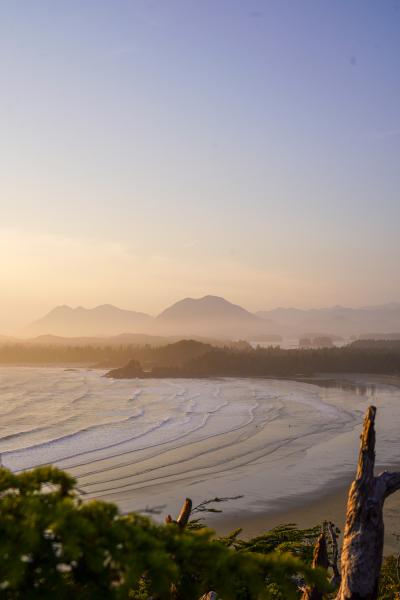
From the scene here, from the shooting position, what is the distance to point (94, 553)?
11.0ft

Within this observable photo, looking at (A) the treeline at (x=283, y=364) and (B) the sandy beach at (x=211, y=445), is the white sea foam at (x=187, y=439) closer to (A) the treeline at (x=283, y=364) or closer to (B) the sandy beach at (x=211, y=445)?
(B) the sandy beach at (x=211, y=445)

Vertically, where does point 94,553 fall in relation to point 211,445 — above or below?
above

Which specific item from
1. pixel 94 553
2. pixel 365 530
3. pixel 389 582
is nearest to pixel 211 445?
pixel 389 582

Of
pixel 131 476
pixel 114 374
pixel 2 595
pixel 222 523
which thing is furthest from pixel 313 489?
pixel 114 374

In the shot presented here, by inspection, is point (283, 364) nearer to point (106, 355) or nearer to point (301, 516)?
point (106, 355)

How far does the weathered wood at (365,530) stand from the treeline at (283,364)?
78.8 metres

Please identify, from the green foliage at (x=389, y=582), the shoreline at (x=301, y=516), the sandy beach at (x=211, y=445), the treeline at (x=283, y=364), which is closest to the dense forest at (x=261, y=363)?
the treeline at (x=283, y=364)

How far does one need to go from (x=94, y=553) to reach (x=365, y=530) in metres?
2.52

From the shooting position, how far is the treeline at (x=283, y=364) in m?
86.9

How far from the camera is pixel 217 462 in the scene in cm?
2800

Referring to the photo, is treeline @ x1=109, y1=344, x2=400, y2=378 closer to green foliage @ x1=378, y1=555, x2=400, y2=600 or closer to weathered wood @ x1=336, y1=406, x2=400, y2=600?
green foliage @ x1=378, y1=555, x2=400, y2=600

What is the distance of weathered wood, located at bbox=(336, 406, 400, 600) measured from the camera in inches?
189

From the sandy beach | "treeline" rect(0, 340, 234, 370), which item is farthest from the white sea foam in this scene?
"treeline" rect(0, 340, 234, 370)

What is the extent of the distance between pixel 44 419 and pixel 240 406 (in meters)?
16.2
